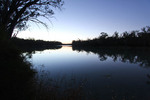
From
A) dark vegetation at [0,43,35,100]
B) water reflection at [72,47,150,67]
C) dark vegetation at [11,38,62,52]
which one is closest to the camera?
dark vegetation at [0,43,35,100]

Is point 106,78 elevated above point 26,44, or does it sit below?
below

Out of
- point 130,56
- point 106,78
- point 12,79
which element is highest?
point 12,79

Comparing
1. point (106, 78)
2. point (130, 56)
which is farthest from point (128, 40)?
point (106, 78)

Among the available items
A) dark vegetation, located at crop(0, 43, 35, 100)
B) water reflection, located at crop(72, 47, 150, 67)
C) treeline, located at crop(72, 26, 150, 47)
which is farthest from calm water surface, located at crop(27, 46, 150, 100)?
treeline, located at crop(72, 26, 150, 47)

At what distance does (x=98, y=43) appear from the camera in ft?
211

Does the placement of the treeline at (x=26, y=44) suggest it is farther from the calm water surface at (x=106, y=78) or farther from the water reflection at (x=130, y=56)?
the water reflection at (x=130, y=56)

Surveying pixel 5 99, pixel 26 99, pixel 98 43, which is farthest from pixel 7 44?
pixel 98 43

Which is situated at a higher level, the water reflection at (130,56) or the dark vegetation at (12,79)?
the dark vegetation at (12,79)

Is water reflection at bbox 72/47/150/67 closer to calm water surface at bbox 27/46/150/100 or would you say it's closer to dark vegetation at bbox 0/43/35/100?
calm water surface at bbox 27/46/150/100

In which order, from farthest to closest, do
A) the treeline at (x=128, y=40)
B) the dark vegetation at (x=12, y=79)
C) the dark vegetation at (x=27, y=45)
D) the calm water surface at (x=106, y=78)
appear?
the treeline at (x=128, y=40) → the calm water surface at (x=106, y=78) → the dark vegetation at (x=27, y=45) → the dark vegetation at (x=12, y=79)

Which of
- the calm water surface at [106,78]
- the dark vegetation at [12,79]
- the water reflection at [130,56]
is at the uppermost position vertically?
the dark vegetation at [12,79]

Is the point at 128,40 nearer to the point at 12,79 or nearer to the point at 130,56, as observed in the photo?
the point at 130,56

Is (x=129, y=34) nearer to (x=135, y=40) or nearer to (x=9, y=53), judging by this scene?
(x=135, y=40)

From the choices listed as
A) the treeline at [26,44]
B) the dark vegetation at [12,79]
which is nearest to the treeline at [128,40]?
the treeline at [26,44]
